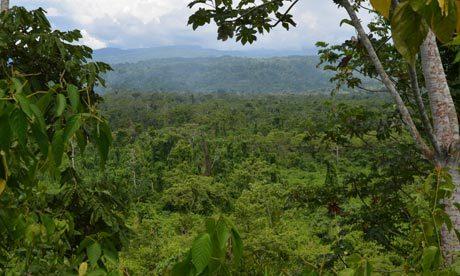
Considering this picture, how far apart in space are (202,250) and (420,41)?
0.42m

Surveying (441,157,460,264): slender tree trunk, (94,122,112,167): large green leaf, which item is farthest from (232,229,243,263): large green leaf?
(441,157,460,264): slender tree trunk

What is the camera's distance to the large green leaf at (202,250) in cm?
63

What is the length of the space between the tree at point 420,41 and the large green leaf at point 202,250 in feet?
1.29

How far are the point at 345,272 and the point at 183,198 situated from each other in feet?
71.0

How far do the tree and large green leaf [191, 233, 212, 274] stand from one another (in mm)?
393

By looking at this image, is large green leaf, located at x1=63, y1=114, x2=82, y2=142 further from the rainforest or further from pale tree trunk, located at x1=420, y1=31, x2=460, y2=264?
pale tree trunk, located at x1=420, y1=31, x2=460, y2=264

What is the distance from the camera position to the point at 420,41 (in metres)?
0.42

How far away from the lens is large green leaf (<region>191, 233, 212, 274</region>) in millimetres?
632

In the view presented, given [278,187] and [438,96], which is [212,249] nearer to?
[438,96]

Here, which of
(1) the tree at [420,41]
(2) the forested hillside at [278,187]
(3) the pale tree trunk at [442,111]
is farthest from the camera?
(2) the forested hillside at [278,187]

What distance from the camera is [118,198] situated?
3.01m

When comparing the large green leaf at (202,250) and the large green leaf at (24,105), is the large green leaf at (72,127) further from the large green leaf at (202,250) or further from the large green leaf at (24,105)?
the large green leaf at (202,250)

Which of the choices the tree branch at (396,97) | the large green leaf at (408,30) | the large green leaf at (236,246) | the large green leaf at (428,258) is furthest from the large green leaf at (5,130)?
the tree branch at (396,97)

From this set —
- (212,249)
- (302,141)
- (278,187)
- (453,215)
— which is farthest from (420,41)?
(278,187)
